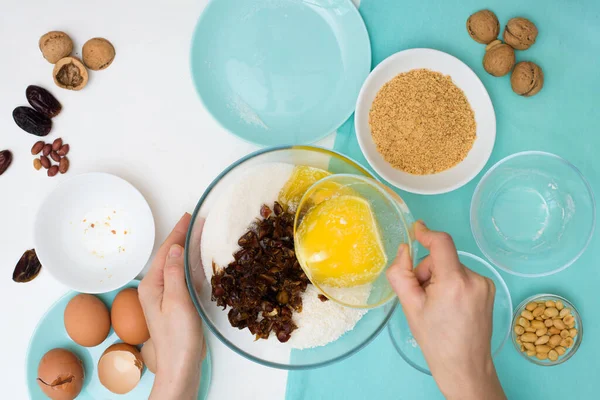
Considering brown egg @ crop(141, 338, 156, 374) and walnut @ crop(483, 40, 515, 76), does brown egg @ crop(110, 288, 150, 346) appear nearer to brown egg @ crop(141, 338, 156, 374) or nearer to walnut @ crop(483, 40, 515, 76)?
brown egg @ crop(141, 338, 156, 374)

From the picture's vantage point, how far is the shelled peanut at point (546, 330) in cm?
116

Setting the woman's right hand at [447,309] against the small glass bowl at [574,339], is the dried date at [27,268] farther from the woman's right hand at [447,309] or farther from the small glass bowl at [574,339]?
the small glass bowl at [574,339]

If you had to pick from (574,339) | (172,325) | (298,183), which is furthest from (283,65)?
(574,339)

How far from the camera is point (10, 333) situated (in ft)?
4.10

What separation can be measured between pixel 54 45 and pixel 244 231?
0.67 m

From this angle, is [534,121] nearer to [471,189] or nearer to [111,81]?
[471,189]

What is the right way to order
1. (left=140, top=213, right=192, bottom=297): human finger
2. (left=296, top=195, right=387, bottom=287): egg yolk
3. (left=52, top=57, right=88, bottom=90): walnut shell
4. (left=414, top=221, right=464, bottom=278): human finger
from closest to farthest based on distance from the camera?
(left=414, top=221, right=464, bottom=278): human finger
(left=296, top=195, right=387, bottom=287): egg yolk
(left=140, top=213, right=192, bottom=297): human finger
(left=52, top=57, right=88, bottom=90): walnut shell

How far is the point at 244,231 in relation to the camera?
997 millimetres

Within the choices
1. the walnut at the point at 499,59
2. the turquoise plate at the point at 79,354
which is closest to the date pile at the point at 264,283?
the turquoise plate at the point at 79,354

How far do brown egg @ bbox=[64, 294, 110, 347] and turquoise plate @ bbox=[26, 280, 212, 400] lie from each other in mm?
41

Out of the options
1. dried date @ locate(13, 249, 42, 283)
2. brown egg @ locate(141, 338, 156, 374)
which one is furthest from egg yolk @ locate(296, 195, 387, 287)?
dried date @ locate(13, 249, 42, 283)

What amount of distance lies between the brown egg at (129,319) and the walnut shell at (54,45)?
597 millimetres

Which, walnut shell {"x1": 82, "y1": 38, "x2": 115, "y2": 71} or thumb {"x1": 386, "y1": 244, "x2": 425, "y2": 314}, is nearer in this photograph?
thumb {"x1": 386, "y1": 244, "x2": 425, "y2": 314}

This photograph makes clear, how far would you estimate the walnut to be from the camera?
Answer: 1.16 metres
